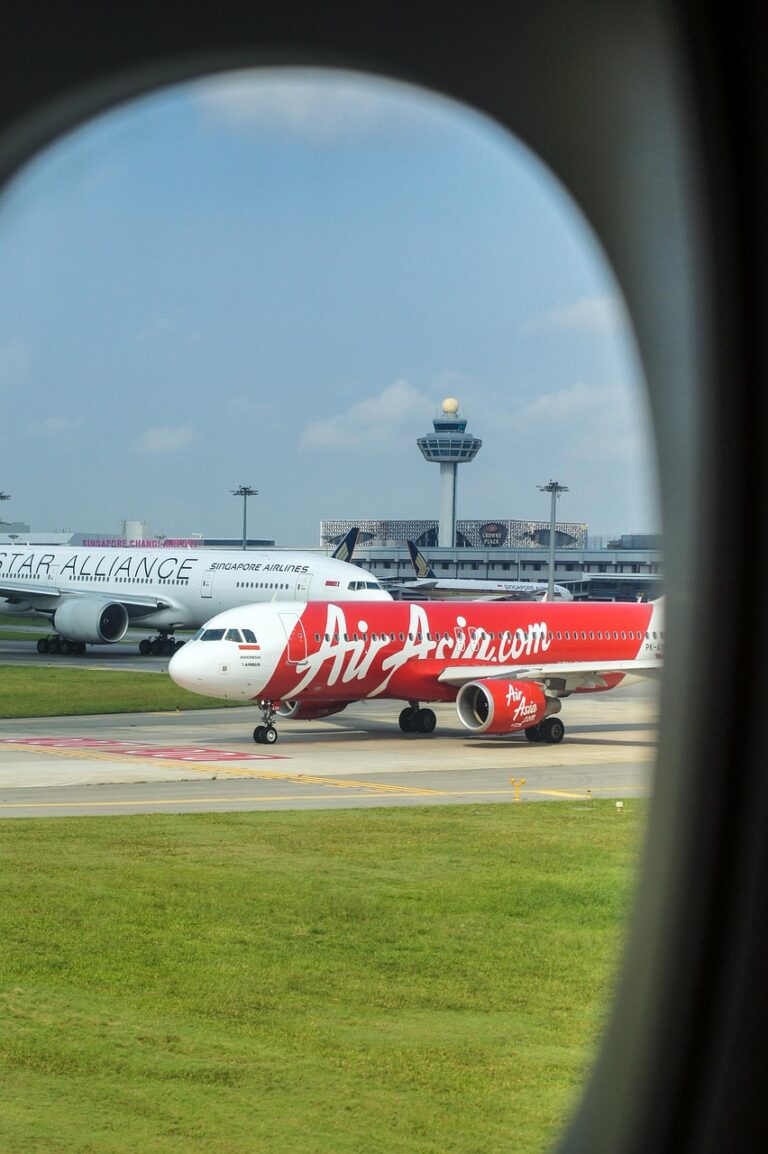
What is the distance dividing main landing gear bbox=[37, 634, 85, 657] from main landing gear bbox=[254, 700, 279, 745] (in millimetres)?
22565

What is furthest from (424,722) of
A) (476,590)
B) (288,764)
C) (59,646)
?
(476,590)

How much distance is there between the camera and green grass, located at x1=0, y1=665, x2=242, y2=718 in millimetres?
31406

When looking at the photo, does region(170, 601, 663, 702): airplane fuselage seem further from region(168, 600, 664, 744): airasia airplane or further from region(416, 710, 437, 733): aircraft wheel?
region(416, 710, 437, 733): aircraft wheel

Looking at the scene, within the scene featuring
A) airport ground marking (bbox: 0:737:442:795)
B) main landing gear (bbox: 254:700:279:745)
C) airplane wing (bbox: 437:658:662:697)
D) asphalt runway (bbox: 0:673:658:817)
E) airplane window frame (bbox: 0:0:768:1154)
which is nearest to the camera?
airplane window frame (bbox: 0:0:768:1154)

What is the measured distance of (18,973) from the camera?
9.20 metres

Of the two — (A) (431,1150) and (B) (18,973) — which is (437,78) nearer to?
(A) (431,1150)

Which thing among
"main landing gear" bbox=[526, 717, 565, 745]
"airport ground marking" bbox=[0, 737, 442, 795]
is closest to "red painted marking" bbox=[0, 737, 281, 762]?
"airport ground marking" bbox=[0, 737, 442, 795]

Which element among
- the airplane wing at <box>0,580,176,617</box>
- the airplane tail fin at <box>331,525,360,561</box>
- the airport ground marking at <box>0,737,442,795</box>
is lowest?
the airport ground marking at <box>0,737,442,795</box>

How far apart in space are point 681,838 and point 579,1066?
4775 millimetres

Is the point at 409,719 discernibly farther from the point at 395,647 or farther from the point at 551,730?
the point at 551,730

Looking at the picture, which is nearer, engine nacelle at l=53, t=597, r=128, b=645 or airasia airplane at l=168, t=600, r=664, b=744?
airasia airplane at l=168, t=600, r=664, b=744

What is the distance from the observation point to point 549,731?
26.0 m

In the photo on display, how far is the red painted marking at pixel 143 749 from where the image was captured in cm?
2297

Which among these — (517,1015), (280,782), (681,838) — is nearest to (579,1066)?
(517,1015)
